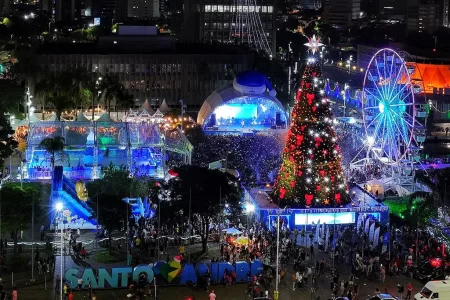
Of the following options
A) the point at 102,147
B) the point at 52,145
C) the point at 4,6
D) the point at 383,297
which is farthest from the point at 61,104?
the point at 4,6

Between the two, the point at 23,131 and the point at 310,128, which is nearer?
the point at 310,128

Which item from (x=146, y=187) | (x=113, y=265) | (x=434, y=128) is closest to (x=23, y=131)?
(x=146, y=187)

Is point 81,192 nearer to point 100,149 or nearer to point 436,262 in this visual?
point 100,149

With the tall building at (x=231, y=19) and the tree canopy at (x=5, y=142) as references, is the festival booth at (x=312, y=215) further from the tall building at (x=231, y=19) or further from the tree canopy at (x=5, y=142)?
the tall building at (x=231, y=19)

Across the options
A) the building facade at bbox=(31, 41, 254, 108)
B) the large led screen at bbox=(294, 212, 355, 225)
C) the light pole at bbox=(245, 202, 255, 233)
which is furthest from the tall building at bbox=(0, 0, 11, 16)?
the large led screen at bbox=(294, 212, 355, 225)

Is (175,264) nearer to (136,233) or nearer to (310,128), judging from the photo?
(136,233)

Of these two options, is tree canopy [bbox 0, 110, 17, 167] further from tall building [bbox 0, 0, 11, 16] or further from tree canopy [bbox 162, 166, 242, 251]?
tall building [bbox 0, 0, 11, 16]

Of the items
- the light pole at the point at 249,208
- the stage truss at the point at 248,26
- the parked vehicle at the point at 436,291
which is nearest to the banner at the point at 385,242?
the light pole at the point at 249,208
